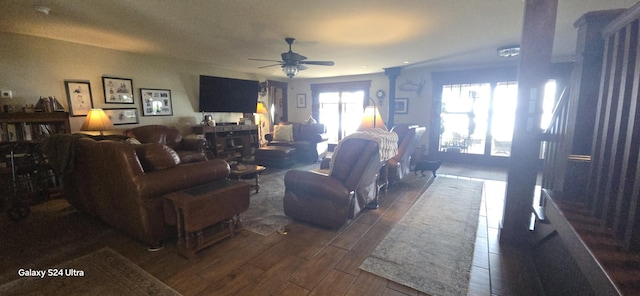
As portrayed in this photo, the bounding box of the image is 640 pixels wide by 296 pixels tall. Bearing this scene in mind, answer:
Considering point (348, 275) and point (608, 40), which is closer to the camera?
point (608, 40)

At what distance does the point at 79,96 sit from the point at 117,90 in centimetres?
54

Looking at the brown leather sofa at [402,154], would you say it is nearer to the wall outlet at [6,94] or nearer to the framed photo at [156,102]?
the framed photo at [156,102]

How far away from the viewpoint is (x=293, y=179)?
2.67 meters

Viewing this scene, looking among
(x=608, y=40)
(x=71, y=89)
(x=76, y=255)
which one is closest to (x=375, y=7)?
(x=608, y=40)

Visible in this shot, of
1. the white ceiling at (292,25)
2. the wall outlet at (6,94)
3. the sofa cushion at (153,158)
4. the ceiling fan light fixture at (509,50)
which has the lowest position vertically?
the sofa cushion at (153,158)

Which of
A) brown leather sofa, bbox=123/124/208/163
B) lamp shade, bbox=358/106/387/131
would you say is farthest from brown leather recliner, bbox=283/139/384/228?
brown leather sofa, bbox=123/124/208/163

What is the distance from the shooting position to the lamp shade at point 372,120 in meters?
4.41

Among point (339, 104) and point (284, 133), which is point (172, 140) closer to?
point (284, 133)

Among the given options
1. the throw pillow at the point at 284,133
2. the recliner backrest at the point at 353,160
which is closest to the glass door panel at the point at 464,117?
the throw pillow at the point at 284,133

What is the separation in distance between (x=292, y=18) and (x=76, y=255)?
3038 mm

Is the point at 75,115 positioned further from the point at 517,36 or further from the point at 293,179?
the point at 517,36

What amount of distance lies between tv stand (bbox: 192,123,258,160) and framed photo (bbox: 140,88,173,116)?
645mm

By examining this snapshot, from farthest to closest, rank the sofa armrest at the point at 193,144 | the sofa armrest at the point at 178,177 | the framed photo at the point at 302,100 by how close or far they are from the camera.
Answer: the framed photo at the point at 302,100 < the sofa armrest at the point at 193,144 < the sofa armrest at the point at 178,177

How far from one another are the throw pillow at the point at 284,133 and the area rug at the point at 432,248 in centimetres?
348
